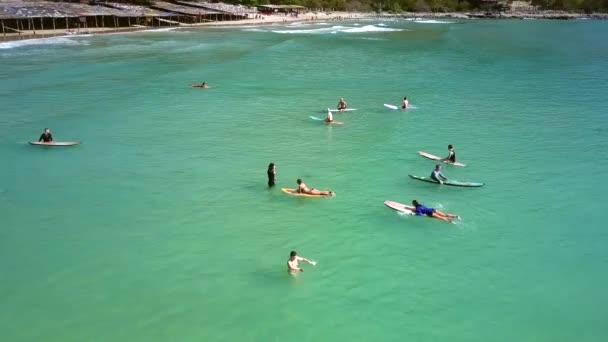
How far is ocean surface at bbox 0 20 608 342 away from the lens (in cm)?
1341

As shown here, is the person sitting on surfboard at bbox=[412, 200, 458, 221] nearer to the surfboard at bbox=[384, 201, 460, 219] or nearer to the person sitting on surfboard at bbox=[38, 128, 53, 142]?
the surfboard at bbox=[384, 201, 460, 219]

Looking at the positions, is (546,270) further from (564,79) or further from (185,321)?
(564,79)

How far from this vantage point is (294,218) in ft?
61.3

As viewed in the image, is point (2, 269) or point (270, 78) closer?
point (2, 269)

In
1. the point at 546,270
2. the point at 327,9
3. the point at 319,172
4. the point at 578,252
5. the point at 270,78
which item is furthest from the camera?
the point at 327,9

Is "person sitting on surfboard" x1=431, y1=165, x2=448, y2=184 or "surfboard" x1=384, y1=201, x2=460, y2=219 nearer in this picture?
"surfboard" x1=384, y1=201, x2=460, y2=219

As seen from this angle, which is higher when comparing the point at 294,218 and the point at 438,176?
the point at 438,176

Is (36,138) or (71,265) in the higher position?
(36,138)

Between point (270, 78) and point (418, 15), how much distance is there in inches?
5830

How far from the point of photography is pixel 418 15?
598ft

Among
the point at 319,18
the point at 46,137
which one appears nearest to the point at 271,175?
the point at 46,137

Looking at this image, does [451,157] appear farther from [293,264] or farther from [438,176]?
[293,264]

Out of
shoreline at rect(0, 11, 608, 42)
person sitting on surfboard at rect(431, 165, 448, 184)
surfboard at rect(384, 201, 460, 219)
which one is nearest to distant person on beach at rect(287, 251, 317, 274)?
surfboard at rect(384, 201, 460, 219)

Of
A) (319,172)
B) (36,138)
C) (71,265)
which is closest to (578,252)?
(319,172)
